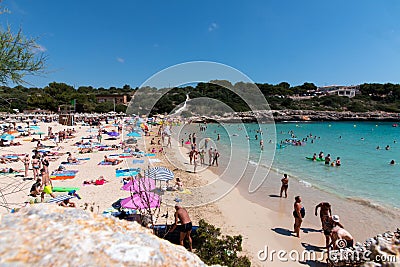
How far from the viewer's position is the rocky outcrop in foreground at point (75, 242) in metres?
1.20

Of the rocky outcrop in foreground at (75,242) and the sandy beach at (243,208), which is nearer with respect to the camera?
the rocky outcrop in foreground at (75,242)

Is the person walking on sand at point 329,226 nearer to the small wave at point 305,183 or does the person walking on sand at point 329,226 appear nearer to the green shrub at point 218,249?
the green shrub at point 218,249

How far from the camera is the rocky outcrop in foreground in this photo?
47.1 inches

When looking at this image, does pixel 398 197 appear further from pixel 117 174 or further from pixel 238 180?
pixel 117 174

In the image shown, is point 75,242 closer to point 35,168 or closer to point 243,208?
point 243,208

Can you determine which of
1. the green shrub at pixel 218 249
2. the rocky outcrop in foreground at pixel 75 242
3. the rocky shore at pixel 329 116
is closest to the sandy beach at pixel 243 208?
the green shrub at pixel 218 249

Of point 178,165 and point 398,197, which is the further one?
point 178,165

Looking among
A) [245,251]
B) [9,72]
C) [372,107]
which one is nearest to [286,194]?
[245,251]

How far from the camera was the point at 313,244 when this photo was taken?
22.3 ft

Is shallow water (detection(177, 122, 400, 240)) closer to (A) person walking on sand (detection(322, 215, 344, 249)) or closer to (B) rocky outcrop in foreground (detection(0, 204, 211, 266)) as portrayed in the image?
(A) person walking on sand (detection(322, 215, 344, 249))

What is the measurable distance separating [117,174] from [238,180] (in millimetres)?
6461
